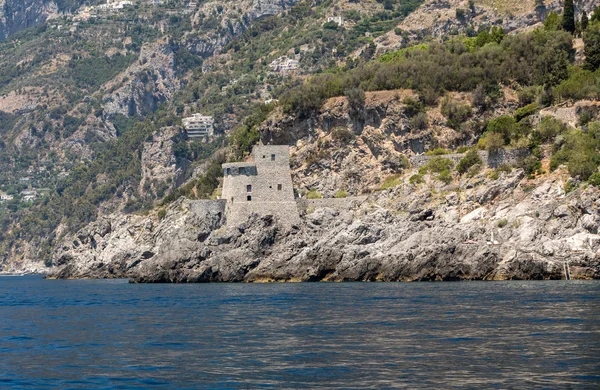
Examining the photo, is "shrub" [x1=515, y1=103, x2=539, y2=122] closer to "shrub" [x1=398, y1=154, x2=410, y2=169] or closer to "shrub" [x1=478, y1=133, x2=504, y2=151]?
"shrub" [x1=478, y1=133, x2=504, y2=151]

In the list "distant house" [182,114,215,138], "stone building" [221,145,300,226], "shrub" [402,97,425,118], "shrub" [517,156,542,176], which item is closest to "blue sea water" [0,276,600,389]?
"shrub" [517,156,542,176]

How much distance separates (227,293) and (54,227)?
98141 millimetres

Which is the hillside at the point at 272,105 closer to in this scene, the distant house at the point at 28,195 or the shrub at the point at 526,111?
the shrub at the point at 526,111

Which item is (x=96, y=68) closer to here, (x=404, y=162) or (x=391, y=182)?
(x=404, y=162)

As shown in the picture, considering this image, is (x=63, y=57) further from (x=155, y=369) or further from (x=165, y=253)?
(x=155, y=369)

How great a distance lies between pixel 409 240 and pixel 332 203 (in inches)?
456

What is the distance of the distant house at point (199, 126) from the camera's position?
14096 centimetres

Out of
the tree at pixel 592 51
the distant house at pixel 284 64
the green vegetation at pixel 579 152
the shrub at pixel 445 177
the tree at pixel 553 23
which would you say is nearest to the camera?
the green vegetation at pixel 579 152

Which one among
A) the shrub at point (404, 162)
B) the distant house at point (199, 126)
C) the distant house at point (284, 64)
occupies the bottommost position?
the shrub at point (404, 162)

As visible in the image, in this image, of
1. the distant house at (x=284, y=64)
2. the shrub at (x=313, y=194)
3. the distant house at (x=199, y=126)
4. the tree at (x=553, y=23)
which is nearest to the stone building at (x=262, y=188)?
the shrub at (x=313, y=194)

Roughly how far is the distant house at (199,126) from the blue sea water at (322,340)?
300 feet

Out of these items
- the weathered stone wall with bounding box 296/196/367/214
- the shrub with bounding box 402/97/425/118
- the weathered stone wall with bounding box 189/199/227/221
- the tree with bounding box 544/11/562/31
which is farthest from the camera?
the tree with bounding box 544/11/562/31

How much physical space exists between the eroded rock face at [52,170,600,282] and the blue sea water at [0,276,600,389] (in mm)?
4670

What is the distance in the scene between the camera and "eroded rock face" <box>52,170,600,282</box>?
55062 millimetres
